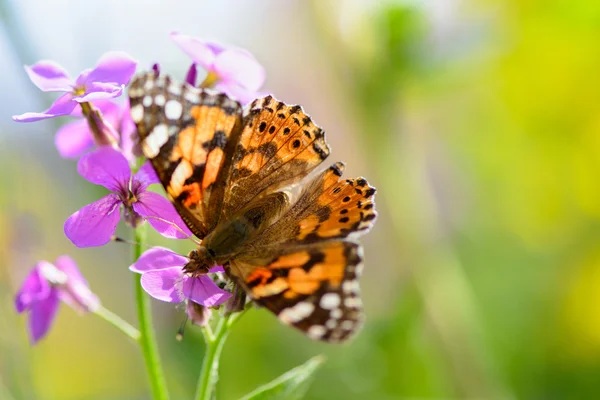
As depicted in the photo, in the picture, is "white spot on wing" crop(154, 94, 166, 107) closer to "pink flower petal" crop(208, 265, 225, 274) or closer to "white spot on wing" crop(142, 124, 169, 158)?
"white spot on wing" crop(142, 124, 169, 158)

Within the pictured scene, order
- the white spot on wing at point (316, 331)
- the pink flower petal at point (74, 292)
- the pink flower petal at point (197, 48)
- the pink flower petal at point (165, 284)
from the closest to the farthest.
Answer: the white spot on wing at point (316, 331) → the pink flower petal at point (165, 284) → the pink flower petal at point (197, 48) → the pink flower petal at point (74, 292)

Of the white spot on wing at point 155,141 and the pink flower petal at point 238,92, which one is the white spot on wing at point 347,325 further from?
the pink flower petal at point 238,92

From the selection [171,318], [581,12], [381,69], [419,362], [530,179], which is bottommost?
[419,362]

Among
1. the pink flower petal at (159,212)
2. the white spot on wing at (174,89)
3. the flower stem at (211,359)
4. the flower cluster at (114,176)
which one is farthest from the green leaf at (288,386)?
the white spot on wing at (174,89)

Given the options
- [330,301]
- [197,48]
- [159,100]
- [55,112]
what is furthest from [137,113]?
[330,301]

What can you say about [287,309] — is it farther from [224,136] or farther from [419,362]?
[419,362]

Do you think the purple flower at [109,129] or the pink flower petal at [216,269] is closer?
the pink flower petal at [216,269]

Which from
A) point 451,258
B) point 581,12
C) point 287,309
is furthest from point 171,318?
point 581,12
